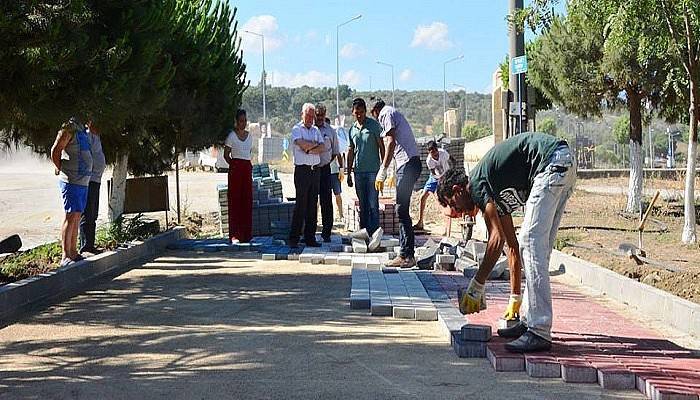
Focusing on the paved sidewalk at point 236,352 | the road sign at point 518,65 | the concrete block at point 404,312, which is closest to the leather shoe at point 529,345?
the paved sidewalk at point 236,352

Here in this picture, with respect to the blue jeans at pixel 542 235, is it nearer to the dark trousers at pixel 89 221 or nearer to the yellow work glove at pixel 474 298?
the yellow work glove at pixel 474 298

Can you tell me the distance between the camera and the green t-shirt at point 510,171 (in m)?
6.36

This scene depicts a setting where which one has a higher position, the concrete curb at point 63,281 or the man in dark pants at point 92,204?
A: the man in dark pants at point 92,204

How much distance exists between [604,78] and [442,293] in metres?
12.1

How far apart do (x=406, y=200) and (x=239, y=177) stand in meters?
3.94

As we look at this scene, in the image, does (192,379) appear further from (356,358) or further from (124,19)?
(124,19)

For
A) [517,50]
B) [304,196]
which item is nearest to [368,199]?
[304,196]

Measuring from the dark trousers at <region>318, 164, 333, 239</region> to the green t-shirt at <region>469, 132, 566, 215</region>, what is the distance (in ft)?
25.8

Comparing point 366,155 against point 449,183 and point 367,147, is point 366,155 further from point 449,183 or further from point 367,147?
point 449,183

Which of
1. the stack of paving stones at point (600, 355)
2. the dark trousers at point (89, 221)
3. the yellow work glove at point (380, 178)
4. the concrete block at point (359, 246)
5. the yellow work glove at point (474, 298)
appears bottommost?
the stack of paving stones at point (600, 355)

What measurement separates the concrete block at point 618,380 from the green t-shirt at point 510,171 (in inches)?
54.6

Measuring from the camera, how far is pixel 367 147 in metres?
12.9

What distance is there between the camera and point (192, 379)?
5.90m

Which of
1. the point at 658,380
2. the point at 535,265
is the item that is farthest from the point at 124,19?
the point at 658,380
